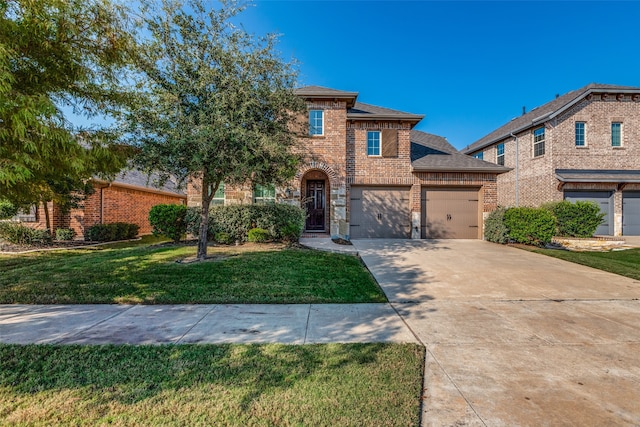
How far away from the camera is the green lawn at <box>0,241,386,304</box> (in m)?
5.13

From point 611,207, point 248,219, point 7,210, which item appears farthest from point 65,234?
point 611,207

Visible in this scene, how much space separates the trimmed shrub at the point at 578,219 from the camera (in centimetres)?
1200

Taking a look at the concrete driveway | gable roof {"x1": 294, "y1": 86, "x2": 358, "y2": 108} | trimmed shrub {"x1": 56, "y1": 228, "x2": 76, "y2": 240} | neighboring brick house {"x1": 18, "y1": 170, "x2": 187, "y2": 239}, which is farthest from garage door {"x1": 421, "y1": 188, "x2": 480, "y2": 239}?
trimmed shrub {"x1": 56, "y1": 228, "x2": 76, "y2": 240}

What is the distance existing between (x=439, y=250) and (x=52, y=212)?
14.9 metres

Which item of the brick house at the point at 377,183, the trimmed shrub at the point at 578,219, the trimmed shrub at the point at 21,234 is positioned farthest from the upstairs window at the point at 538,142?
the trimmed shrub at the point at 21,234

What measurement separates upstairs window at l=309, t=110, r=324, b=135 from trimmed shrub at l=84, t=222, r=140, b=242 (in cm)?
929

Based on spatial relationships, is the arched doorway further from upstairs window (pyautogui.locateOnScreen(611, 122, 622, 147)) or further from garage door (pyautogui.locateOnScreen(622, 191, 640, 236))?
garage door (pyautogui.locateOnScreen(622, 191, 640, 236))

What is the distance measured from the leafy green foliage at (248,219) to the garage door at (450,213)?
18.5 feet

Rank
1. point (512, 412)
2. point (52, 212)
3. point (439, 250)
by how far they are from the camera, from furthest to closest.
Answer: point (52, 212), point (439, 250), point (512, 412)

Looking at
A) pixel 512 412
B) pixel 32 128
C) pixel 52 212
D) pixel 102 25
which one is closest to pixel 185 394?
pixel 512 412

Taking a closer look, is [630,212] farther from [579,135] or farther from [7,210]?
[7,210]

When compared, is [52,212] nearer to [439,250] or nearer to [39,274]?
[39,274]

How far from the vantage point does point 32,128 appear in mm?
3543

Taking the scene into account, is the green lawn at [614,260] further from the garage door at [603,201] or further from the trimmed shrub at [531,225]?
the garage door at [603,201]
